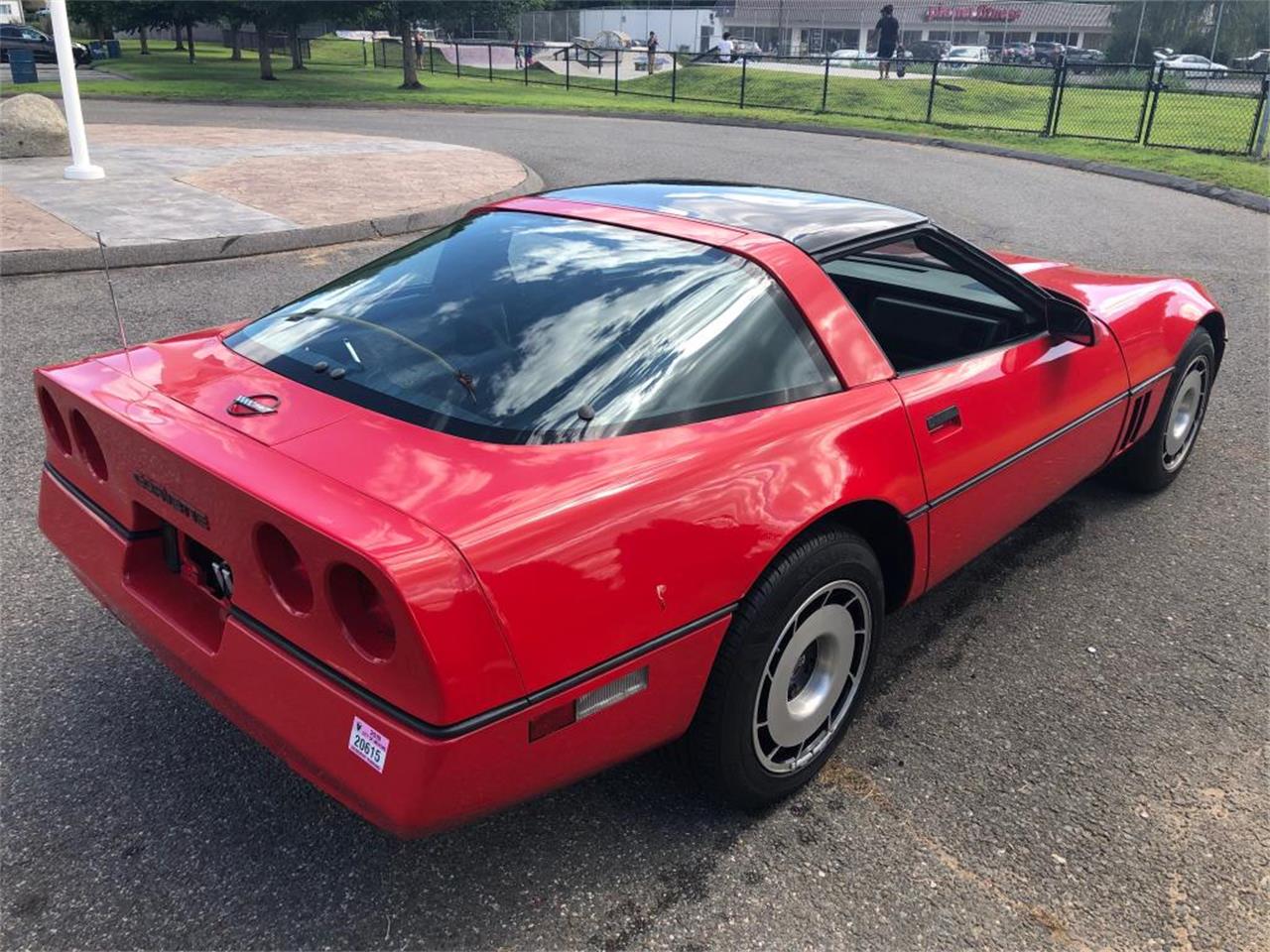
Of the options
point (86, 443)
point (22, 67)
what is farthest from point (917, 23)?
point (86, 443)

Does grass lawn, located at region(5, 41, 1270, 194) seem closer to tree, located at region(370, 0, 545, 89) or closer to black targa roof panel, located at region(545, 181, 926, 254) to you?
tree, located at region(370, 0, 545, 89)

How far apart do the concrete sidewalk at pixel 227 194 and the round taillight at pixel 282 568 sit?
648cm

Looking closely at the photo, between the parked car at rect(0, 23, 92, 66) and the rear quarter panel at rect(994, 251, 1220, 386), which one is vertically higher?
the parked car at rect(0, 23, 92, 66)

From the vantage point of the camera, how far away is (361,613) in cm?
181

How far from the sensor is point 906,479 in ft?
8.39

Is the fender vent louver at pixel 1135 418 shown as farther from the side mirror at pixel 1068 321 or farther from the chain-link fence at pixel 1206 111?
the chain-link fence at pixel 1206 111

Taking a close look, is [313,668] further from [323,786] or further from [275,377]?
[275,377]

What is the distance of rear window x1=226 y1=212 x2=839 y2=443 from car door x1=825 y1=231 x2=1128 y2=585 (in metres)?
0.47

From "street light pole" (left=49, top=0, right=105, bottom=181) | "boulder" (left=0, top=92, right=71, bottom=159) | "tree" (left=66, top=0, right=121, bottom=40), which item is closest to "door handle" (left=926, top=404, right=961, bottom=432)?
"street light pole" (left=49, top=0, right=105, bottom=181)

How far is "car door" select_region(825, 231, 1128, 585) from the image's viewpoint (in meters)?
2.74

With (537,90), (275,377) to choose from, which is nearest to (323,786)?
(275,377)

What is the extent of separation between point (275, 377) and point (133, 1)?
114 ft

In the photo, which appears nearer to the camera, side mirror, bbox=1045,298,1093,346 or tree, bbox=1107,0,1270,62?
side mirror, bbox=1045,298,1093,346

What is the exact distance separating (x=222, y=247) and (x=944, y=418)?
6774mm
